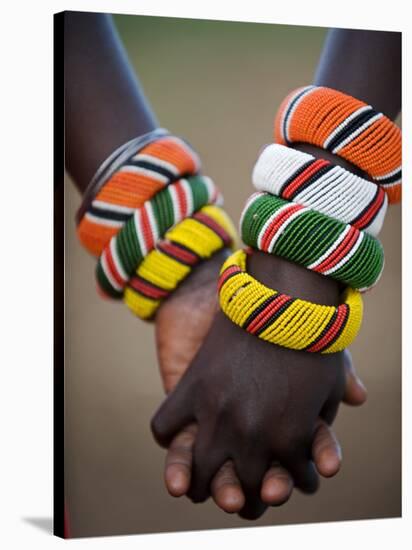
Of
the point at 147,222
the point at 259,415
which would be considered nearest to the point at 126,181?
the point at 147,222

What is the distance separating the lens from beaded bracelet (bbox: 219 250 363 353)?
1550 mm

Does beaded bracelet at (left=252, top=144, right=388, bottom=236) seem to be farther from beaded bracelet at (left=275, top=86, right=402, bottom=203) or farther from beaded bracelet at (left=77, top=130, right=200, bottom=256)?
beaded bracelet at (left=77, top=130, right=200, bottom=256)

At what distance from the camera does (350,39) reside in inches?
70.5

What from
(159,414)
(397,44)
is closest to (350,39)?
(397,44)

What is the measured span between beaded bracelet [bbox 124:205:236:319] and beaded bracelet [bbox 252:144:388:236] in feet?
0.56

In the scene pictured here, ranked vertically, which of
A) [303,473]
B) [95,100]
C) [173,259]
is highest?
[95,100]

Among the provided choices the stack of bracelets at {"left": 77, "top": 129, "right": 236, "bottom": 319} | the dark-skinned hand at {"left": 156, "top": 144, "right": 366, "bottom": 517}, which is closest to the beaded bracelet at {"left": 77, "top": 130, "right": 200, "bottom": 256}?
the stack of bracelets at {"left": 77, "top": 129, "right": 236, "bottom": 319}

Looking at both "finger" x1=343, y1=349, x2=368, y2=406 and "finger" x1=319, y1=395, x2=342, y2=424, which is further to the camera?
"finger" x1=343, y1=349, x2=368, y2=406

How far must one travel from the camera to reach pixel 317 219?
1579mm

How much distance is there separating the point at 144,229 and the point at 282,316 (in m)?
0.30

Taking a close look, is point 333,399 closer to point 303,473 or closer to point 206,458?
point 303,473

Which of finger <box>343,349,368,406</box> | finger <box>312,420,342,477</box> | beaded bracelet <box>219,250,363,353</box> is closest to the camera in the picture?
beaded bracelet <box>219,250,363,353</box>

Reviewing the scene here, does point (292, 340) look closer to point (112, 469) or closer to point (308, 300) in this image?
point (308, 300)

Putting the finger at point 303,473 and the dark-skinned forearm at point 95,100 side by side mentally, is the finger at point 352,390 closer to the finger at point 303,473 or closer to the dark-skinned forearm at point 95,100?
the finger at point 303,473
